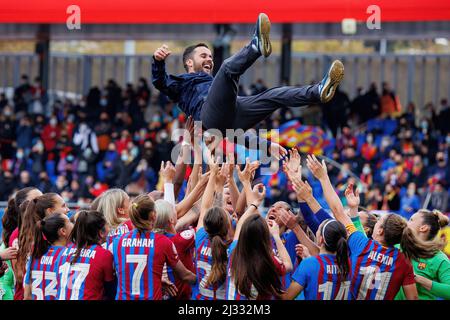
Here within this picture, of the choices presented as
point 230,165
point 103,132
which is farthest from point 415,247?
point 103,132

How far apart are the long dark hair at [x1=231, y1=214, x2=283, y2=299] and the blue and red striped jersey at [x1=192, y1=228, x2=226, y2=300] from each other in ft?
1.12

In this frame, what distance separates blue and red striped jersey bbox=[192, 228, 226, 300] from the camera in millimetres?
6363

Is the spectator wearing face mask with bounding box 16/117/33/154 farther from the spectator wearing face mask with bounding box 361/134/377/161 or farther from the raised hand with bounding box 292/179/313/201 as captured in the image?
the raised hand with bounding box 292/179/313/201

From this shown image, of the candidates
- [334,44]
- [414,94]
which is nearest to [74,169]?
[414,94]

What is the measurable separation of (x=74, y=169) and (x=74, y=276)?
39.3 ft

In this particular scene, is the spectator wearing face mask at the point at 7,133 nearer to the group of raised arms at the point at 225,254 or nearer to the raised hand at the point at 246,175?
the group of raised arms at the point at 225,254

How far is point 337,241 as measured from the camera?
6047 mm

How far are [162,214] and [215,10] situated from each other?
9.95 m

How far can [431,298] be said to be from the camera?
6.62 metres

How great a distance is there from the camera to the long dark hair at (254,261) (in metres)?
5.95

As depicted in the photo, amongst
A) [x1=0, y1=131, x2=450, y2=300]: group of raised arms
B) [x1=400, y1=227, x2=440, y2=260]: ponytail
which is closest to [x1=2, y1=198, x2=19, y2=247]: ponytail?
[x1=0, y1=131, x2=450, y2=300]: group of raised arms

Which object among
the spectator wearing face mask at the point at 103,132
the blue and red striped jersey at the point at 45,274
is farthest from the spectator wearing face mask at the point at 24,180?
the blue and red striped jersey at the point at 45,274
